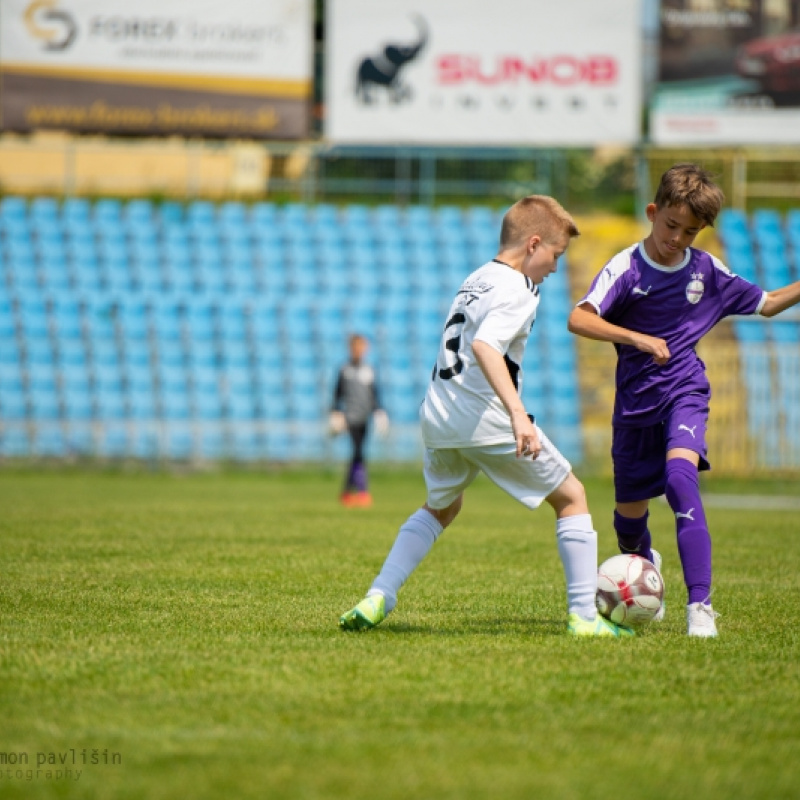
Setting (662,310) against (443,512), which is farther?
(662,310)

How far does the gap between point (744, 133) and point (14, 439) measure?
13.7 m

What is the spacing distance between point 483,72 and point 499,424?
739 inches

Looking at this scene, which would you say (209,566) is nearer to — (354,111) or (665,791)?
(665,791)

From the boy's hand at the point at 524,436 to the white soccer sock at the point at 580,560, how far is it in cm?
56

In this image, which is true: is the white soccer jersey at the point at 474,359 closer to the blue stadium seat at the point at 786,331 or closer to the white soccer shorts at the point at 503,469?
the white soccer shorts at the point at 503,469

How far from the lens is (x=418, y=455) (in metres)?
20.0

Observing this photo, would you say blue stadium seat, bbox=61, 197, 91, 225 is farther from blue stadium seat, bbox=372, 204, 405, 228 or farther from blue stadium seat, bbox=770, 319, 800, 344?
blue stadium seat, bbox=770, 319, 800, 344

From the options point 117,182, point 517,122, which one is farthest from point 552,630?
point 117,182

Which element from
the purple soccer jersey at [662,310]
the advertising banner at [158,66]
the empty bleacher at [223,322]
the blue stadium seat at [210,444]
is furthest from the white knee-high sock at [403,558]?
the advertising banner at [158,66]

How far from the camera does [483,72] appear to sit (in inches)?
890

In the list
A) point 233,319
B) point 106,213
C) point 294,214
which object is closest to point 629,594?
point 233,319

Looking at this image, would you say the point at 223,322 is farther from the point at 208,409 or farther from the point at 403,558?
the point at 403,558

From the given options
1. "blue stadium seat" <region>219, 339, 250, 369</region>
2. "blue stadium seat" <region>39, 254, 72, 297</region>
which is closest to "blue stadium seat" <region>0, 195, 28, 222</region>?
"blue stadium seat" <region>39, 254, 72, 297</region>

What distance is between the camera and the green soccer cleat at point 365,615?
5.05 m
